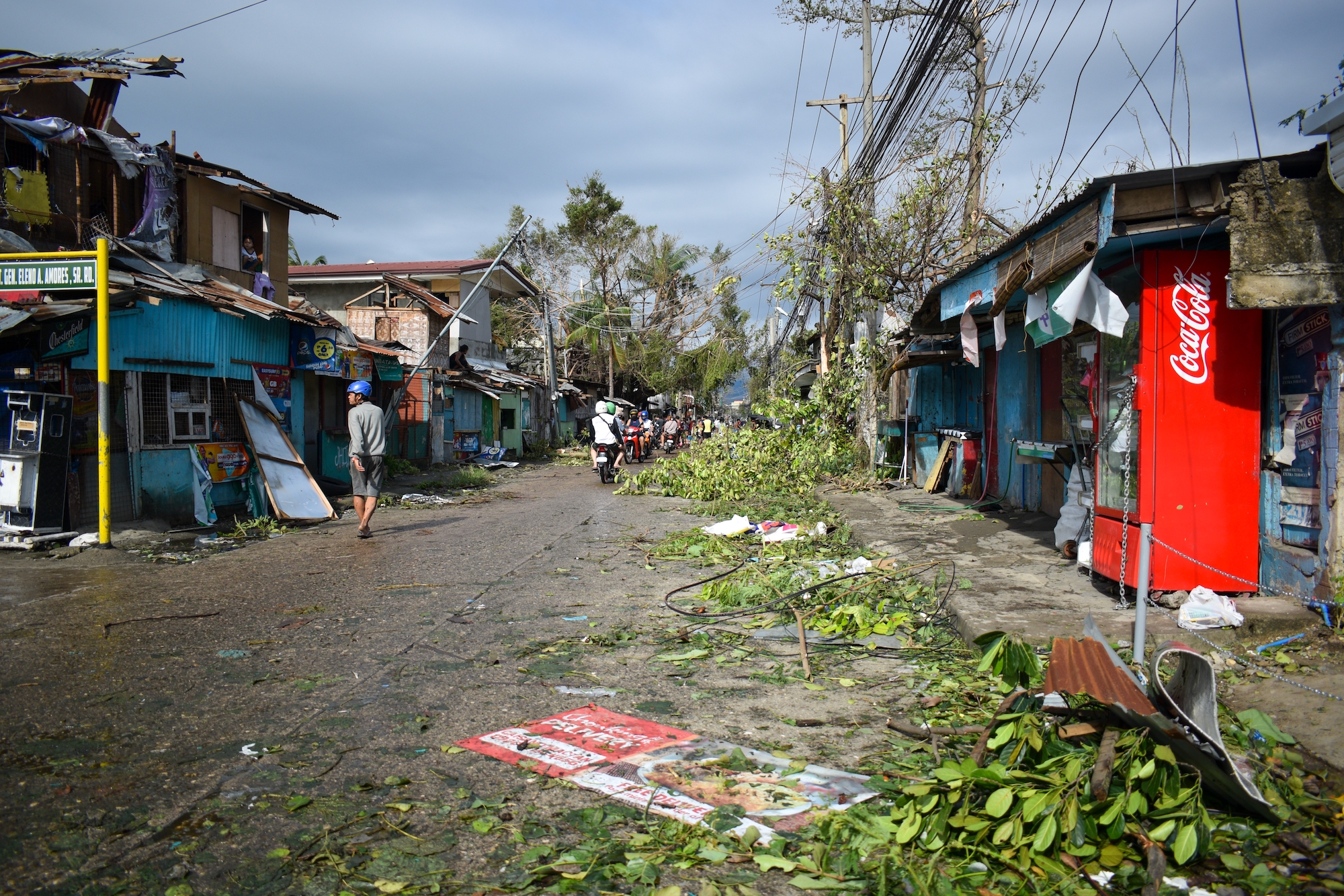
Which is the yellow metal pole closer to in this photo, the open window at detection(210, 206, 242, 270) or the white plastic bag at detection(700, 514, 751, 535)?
the open window at detection(210, 206, 242, 270)

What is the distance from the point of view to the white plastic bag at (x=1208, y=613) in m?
4.88

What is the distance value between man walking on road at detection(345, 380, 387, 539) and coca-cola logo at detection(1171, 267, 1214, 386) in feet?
26.9

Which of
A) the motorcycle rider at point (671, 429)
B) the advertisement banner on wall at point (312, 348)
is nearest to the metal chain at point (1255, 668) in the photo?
the advertisement banner on wall at point (312, 348)

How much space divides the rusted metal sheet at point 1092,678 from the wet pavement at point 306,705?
906 millimetres

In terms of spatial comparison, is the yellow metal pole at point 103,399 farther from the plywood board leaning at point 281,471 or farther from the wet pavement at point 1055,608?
the wet pavement at point 1055,608

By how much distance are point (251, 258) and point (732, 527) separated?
1121cm

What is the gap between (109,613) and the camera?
19.8ft

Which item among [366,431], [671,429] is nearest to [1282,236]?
[366,431]

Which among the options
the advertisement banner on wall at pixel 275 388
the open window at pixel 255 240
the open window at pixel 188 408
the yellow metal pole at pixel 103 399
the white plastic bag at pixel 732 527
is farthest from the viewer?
the open window at pixel 255 240

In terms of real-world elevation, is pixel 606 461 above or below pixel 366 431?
below

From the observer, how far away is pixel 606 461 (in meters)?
18.1

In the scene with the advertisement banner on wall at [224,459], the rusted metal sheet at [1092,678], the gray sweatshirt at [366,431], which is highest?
the gray sweatshirt at [366,431]

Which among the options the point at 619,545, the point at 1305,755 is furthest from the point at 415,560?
the point at 1305,755

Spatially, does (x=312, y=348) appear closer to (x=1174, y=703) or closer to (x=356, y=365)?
(x=356, y=365)
